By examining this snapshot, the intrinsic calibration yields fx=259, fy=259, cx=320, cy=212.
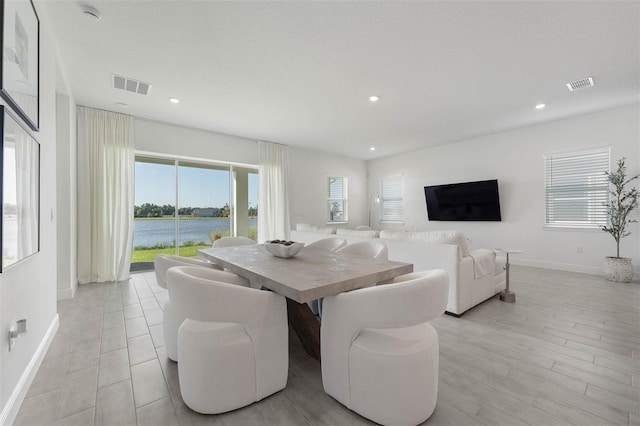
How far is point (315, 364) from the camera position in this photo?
186 centimetres

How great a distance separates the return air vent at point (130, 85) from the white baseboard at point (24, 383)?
272 centimetres

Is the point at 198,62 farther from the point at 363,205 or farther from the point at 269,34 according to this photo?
the point at 363,205

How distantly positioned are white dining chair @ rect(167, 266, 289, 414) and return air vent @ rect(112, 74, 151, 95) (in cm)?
301

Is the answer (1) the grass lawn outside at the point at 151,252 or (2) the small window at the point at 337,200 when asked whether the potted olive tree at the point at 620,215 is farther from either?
(1) the grass lawn outside at the point at 151,252

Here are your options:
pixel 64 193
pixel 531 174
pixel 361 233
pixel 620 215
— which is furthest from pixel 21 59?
pixel 620 215

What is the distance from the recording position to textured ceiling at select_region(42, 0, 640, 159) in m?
2.09

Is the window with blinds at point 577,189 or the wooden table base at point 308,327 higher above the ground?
the window with blinds at point 577,189

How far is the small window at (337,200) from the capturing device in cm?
723

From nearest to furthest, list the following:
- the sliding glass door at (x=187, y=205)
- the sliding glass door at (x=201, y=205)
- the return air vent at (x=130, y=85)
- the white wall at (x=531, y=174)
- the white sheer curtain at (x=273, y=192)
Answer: the return air vent at (x=130, y=85), the white wall at (x=531, y=174), the sliding glass door at (x=187, y=205), the sliding glass door at (x=201, y=205), the white sheer curtain at (x=273, y=192)

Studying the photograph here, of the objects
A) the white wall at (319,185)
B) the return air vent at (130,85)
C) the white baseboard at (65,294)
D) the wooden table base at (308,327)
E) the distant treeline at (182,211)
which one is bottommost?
the white baseboard at (65,294)

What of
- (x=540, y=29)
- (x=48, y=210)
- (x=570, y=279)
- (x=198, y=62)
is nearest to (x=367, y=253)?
(x=540, y=29)

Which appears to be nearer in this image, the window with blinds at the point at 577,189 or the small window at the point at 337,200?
the window with blinds at the point at 577,189

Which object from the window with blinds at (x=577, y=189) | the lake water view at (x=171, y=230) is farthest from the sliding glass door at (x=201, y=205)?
the window with blinds at (x=577, y=189)

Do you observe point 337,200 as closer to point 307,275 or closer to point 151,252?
point 151,252
